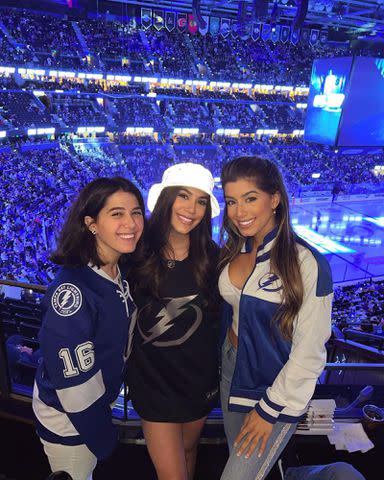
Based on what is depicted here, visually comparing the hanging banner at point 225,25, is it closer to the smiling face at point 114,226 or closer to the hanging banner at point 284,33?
the hanging banner at point 284,33

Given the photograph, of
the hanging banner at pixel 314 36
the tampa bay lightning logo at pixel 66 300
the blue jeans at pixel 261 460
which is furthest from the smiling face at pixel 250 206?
the hanging banner at pixel 314 36

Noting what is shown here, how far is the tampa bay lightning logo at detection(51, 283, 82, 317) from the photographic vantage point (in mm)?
1645

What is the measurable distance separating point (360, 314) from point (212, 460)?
26.9 feet

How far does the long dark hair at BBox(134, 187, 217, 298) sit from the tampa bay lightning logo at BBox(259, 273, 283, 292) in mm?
354

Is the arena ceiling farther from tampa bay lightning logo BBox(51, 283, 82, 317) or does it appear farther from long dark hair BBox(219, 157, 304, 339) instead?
tampa bay lightning logo BBox(51, 283, 82, 317)

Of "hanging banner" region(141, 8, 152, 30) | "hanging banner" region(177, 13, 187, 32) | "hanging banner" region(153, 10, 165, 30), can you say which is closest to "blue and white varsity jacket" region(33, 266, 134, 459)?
"hanging banner" region(141, 8, 152, 30)

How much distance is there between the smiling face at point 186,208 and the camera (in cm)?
212

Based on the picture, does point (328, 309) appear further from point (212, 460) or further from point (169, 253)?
point (212, 460)

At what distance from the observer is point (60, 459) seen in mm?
1900

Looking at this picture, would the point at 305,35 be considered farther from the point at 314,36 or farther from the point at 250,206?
the point at 250,206

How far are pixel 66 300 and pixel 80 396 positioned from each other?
45 centimetres

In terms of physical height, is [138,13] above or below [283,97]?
above

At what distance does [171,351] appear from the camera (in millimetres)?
2018

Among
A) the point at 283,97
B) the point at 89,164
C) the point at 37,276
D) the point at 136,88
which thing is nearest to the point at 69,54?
the point at 136,88
